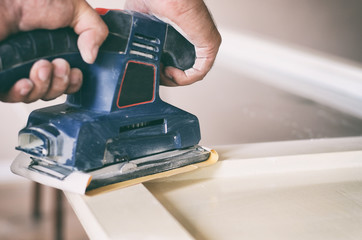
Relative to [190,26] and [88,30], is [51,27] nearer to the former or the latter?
[88,30]

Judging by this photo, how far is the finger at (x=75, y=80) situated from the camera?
2.46 ft

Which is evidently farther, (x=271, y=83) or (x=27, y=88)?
(x=271, y=83)

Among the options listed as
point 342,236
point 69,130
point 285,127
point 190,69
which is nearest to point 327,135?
point 285,127

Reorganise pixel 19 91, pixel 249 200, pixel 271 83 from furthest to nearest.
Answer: pixel 271 83
pixel 249 200
pixel 19 91

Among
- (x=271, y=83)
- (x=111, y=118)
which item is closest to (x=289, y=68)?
(x=271, y=83)

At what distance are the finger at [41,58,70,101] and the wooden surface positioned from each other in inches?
8.0

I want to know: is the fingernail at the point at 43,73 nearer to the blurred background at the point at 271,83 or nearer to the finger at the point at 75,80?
the finger at the point at 75,80

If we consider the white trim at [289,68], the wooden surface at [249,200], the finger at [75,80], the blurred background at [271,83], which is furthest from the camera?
the white trim at [289,68]

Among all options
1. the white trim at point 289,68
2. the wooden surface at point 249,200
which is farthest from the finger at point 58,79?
the white trim at point 289,68

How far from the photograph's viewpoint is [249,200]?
78 cm

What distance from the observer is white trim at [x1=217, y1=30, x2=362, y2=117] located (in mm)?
3396

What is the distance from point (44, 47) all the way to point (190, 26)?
1.06ft

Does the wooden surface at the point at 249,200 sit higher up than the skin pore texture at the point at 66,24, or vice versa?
the skin pore texture at the point at 66,24

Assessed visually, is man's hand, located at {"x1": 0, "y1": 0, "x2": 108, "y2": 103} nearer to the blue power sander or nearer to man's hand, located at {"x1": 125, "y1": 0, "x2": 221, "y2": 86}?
the blue power sander
